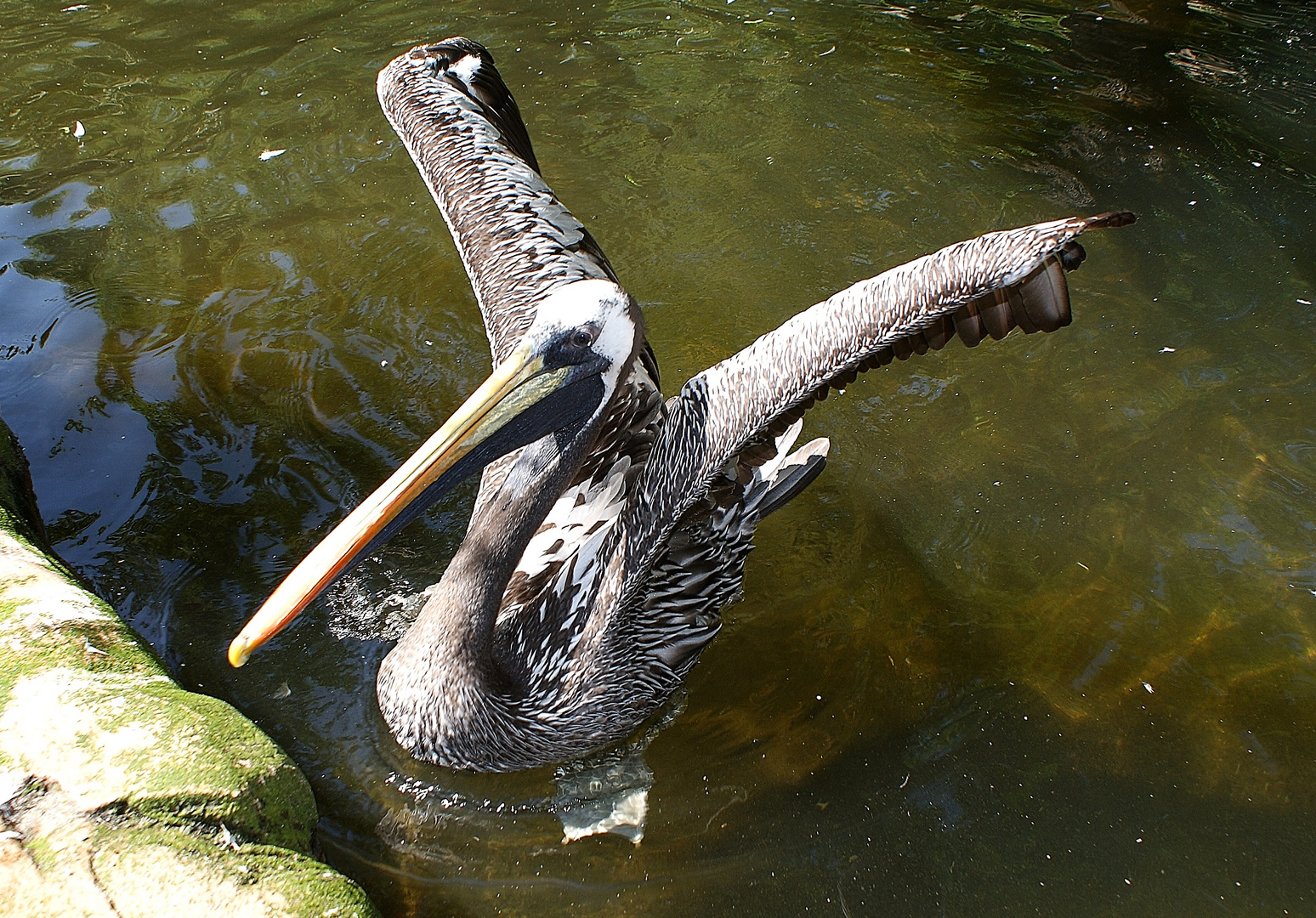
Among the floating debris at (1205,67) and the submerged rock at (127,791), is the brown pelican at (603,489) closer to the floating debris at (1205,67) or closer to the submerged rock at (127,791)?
the submerged rock at (127,791)

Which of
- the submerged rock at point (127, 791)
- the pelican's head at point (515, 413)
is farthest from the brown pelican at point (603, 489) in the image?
the submerged rock at point (127, 791)

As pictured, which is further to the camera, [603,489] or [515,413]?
[603,489]

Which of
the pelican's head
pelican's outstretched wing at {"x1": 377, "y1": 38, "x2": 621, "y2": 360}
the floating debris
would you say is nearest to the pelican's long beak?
the pelican's head

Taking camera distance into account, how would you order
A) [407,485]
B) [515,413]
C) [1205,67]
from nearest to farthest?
[407,485]
[515,413]
[1205,67]

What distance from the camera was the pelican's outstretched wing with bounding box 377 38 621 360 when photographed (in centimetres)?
344

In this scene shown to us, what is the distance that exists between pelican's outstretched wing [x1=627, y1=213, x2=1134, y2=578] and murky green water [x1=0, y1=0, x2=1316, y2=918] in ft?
2.65

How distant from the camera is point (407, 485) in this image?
2.35 metres

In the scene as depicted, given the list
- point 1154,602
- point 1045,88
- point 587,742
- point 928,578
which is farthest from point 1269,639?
point 1045,88

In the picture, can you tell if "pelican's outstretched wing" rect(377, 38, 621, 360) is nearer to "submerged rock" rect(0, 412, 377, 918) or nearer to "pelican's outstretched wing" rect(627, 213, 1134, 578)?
"pelican's outstretched wing" rect(627, 213, 1134, 578)

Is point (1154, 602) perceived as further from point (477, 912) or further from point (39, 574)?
point (39, 574)

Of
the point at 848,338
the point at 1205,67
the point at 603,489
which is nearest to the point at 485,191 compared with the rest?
the point at 603,489

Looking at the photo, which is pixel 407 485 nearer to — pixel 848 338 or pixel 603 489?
pixel 603 489

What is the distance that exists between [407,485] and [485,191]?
1.62m

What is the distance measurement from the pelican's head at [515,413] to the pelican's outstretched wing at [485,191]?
62 centimetres
